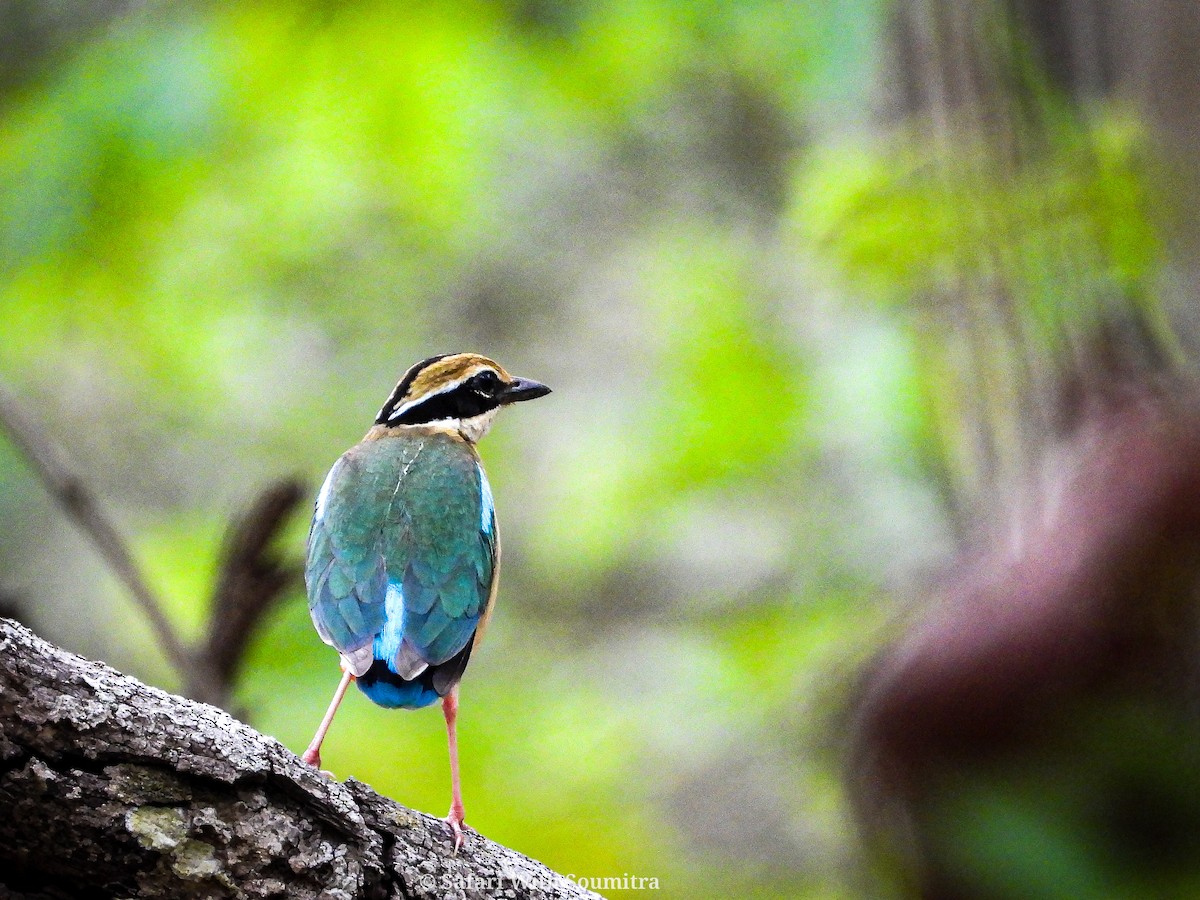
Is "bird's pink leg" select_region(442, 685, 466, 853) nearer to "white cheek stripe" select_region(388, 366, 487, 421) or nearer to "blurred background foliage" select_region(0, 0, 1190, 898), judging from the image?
"white cheek stripe" select_region(388, 366, 487, 421)

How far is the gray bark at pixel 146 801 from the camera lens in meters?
2.05

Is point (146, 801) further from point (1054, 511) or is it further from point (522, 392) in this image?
point (522, 392)

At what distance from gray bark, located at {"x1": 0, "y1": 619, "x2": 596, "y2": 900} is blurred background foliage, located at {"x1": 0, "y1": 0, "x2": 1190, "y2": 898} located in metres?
2.79

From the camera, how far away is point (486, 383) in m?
4.82

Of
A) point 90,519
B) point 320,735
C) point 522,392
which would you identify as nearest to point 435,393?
point 522,392

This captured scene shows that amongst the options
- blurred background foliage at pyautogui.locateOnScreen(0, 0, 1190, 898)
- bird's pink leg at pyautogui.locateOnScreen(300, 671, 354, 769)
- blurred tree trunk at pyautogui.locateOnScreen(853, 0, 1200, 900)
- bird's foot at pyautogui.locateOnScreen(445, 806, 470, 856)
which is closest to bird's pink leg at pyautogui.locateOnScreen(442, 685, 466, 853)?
bird's foot at pyautogui.locateOnScreen(445, 806, 470, 856)

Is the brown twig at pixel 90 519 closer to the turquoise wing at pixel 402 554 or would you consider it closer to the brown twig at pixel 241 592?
the brown twig at pixel 241 592

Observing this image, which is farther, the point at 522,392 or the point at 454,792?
the point at 522,392

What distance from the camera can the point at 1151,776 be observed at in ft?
10.4

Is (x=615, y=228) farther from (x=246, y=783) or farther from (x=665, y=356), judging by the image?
(x=246, y=783)

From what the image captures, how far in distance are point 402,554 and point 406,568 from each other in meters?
0.06

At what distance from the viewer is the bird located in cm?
334

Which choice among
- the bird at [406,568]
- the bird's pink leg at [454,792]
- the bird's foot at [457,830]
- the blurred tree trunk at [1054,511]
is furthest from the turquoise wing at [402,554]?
the blurred tree trunk at [1054,511]

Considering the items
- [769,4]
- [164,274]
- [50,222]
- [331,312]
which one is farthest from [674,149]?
[50,222]
